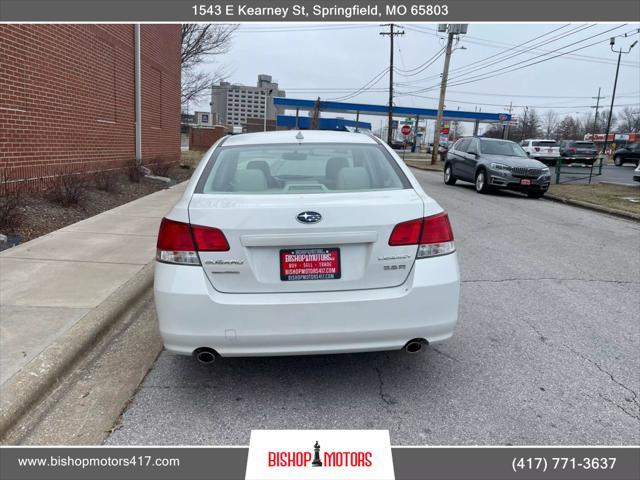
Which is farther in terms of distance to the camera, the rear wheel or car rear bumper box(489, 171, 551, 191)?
the rear wheel

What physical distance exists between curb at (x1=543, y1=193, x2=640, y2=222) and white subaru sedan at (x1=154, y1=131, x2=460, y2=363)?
10129mm

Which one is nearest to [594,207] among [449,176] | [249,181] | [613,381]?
[449,176]

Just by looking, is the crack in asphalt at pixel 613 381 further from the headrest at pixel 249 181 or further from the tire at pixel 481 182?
the tire at pixel 481 182

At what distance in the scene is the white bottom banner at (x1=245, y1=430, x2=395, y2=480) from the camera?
2615 millimetres

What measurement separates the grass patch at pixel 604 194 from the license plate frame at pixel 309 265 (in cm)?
1104

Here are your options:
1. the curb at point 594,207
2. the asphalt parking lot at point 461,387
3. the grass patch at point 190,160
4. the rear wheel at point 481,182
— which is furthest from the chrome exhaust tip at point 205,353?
the grass patch at point 190,160

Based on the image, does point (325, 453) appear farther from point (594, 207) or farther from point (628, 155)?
point (628, 155)

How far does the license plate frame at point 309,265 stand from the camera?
2951 mm

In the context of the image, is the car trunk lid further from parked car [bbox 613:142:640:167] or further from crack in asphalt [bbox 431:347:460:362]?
parked car [bbox 613:142:640:167]

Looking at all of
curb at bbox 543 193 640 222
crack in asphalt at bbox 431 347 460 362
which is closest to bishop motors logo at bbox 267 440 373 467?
crack in asphalt at bbox 431 347 460 362

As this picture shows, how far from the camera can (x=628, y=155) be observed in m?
32.5

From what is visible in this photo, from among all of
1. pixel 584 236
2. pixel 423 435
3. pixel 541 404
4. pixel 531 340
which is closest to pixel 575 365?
pixel 531 340

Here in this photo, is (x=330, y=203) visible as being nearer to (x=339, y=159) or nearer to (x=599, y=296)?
(x=339, y=159)

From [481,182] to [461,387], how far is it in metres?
12.7
